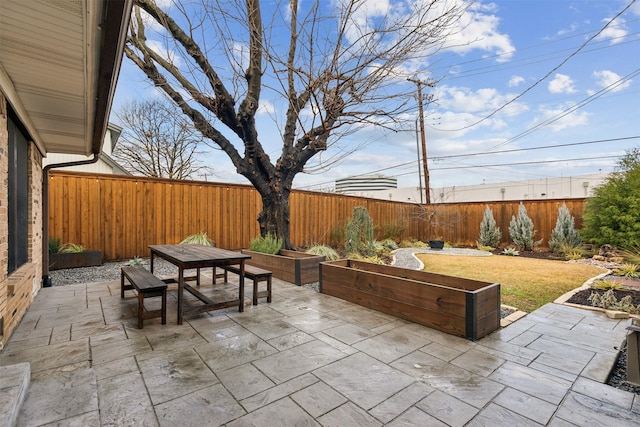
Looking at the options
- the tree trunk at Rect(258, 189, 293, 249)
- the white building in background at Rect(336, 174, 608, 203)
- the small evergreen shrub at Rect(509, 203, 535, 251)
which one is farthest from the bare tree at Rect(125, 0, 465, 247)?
the white building in background at Rect(336, 174, 608, 203)

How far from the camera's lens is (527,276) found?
546 centimetres

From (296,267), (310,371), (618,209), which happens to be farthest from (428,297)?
(618,209)

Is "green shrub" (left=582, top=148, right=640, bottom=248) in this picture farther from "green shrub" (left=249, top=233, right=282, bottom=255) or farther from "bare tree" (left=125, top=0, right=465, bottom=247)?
"green shrub" (left=249, top=233, right=282, bottom=255)

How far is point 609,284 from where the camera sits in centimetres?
418

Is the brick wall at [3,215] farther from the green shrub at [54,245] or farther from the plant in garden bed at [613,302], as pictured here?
the plant in garden bed at [613,302]

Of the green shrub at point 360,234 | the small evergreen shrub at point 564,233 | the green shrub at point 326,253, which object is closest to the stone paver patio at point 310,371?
the green shrub at point 326,253

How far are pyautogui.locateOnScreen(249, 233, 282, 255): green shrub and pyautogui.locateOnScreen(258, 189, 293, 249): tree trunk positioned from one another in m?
0.17

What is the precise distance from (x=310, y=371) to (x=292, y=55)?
4047mm

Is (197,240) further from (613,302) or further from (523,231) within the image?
(523,231)

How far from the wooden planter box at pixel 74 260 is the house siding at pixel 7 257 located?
3.69 feet

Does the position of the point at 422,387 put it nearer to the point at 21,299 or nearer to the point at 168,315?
the point at 168,315

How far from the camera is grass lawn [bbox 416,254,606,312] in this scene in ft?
13.2

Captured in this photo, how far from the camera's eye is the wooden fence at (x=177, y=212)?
5746mm

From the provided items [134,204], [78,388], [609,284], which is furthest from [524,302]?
[134,204]
